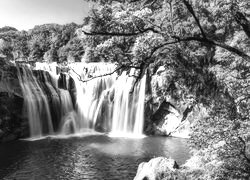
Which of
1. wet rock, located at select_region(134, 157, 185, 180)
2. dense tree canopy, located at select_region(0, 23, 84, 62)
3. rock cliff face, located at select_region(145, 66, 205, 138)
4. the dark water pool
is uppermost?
dense tree canopy, located at select_region(0, 23, 84, 62)

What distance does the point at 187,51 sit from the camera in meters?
9.28

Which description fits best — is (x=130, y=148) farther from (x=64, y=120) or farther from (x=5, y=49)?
(x=5, y=49)

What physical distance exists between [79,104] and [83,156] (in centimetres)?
1691

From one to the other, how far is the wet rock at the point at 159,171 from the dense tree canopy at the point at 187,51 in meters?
5.74

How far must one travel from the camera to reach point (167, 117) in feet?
125

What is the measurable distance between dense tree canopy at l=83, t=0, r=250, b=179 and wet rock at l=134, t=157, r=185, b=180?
574cm

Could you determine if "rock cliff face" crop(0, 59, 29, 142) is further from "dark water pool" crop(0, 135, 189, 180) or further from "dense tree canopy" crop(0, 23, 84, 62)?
"dense tree canopy" crop(0, 23, 84, 62)

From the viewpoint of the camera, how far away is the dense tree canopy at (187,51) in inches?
315

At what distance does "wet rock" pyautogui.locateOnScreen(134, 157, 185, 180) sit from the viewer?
16.4 m

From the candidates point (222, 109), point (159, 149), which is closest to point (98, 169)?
point (159, 149)

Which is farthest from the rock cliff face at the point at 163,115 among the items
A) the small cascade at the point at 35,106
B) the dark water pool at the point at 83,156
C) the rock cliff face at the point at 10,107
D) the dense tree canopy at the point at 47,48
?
the dense tree canopy at the point at 47,48

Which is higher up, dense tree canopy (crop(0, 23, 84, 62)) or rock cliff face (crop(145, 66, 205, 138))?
dense tree canopy (crop(0, 23, 84, 62))

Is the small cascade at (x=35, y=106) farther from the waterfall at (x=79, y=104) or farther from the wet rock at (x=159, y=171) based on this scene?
the wet rock at (x=159, y=171)

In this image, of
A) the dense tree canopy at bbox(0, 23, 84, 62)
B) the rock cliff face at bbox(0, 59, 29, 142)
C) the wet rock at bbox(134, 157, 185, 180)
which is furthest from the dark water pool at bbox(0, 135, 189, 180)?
the dense tree canopy at bbox(0, 23, 84, 62)
